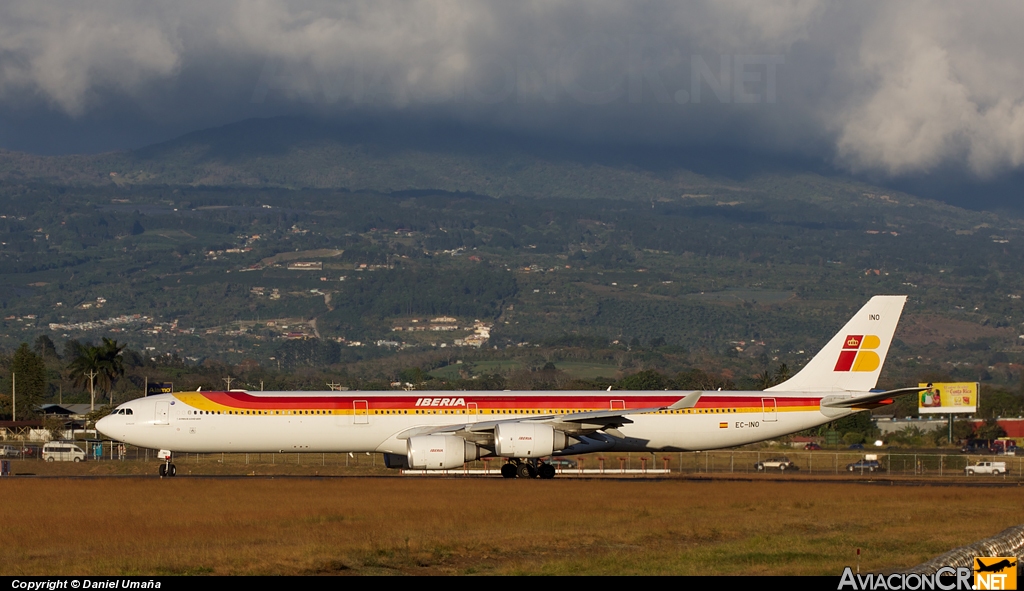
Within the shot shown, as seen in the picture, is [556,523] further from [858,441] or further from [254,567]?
[858,441]

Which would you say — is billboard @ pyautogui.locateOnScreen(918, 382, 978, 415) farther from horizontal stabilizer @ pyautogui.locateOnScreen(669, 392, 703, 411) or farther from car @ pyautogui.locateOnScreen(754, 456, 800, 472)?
horizontal stabilizer @ pyautogui.locateOnScreen(669, 392, 703, 411)

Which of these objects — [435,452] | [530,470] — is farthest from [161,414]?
Answer: [530,470]

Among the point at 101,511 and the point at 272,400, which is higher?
the point at 272,400

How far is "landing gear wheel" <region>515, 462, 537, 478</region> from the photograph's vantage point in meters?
45.1

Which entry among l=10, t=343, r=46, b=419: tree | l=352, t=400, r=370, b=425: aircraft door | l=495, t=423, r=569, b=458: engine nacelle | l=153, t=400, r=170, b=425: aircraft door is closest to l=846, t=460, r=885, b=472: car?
l=495, t=423, r=569, b=458: engine nacelle

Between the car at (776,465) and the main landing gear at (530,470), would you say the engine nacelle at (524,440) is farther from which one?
the car at (776,465)

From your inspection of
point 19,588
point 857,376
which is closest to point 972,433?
point 857,376

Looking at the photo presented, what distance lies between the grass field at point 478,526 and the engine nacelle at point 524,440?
219cm

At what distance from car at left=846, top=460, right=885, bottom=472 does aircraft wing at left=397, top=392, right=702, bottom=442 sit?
19.0 meters

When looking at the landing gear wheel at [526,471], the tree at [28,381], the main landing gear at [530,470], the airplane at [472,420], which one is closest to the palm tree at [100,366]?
the tree at [28,381]

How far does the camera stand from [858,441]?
334 ft

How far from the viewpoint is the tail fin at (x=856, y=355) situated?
163ft

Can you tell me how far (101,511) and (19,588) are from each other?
12346 millimetres

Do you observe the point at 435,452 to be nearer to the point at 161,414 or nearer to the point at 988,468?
the point at 161,414
